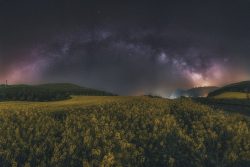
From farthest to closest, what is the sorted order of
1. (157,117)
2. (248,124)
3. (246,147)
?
(248,124), (157,117), (246,147)

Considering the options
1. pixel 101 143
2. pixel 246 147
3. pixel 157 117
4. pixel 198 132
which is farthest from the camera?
pixel 157 117

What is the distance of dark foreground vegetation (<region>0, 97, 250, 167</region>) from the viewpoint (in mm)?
44312

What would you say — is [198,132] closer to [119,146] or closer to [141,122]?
[141,122]

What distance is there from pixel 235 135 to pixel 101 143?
18505mm

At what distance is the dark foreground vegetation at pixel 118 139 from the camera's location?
44312 millimetres

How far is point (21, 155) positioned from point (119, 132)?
12556 mm

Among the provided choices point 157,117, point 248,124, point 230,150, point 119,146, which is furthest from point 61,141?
point 248,124

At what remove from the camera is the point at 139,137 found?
5006 cm

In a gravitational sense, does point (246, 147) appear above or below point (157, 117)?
below

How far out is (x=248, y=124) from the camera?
63031 millimetres

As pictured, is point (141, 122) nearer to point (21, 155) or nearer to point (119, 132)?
point (119, 132)

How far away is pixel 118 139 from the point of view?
48.1 m

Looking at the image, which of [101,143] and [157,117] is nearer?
[101,143]

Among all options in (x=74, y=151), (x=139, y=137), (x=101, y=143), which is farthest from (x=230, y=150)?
(x=74, y=151)
